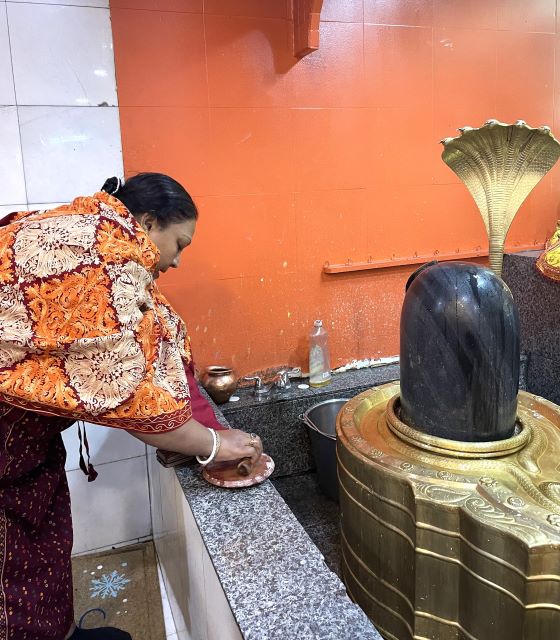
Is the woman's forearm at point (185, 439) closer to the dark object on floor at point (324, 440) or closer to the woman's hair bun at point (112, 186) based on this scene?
the woman's hair bun at point (112, 186)

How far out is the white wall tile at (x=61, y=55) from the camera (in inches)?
100

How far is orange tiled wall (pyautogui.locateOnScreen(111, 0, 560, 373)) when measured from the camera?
9.52ft

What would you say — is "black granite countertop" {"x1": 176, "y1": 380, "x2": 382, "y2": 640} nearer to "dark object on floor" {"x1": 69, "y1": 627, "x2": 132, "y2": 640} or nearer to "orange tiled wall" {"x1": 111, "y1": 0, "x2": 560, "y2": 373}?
"dark object on floor" {"x1": 69, "y1": 627, "x2": 132, "y2": 640}

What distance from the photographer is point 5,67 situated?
254cm

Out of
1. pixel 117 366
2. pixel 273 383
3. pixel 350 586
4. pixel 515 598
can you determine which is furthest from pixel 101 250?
pixel 273 383

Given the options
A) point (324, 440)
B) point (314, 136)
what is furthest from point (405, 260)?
point (324, 440)

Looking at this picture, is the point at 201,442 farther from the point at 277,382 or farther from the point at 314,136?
the point at 314,136

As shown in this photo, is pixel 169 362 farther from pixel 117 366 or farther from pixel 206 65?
pixel 206 65

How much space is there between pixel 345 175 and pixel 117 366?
2455mm

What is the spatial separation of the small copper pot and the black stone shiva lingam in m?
1.23

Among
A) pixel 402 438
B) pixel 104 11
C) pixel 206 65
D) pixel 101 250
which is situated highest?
pixel 104 11

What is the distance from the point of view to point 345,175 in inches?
135

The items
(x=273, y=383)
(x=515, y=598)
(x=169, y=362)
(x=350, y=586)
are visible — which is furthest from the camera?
(x=273, y=383)

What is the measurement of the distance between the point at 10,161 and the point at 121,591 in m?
2.20
